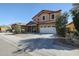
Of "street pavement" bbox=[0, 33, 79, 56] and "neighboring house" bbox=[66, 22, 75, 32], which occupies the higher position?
"neighboring house" bbox=[66, 22, 75, 32]

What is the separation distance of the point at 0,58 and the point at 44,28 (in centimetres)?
300

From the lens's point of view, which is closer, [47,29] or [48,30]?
[48,30]

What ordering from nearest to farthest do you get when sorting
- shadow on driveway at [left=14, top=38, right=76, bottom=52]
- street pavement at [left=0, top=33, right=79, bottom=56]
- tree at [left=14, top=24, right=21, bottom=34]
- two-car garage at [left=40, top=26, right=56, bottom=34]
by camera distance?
street pavement at [left=0, top=33, right=79, bottom=56], shadow on driveway at [left=14, top=38, right=76, bottom=52], two-car garage at [left=40, top=26, right=56, bottom=34], tree at [left=14, top=24, right=21, bottom=34]

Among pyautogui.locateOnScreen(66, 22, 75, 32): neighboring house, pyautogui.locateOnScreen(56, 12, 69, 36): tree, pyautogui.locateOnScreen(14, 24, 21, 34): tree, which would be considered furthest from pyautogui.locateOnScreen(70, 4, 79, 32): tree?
pyautogui.locateOnScreen(14, 24, 21, 34): tree

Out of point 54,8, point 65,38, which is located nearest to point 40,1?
point 54,8

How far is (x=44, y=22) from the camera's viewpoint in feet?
33.2

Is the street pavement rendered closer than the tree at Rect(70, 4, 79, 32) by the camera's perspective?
Yes

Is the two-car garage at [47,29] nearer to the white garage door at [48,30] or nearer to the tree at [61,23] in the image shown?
the white garage door at [48,30]

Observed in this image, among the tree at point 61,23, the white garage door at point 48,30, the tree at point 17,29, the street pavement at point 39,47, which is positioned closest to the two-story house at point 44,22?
the white garage door at point 48,30

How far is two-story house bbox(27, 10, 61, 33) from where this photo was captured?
9586 millimetres

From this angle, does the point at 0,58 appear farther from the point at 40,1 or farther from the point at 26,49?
the point at 40,1

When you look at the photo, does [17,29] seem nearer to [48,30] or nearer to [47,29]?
[47,29]

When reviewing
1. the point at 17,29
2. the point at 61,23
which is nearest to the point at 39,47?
the point at 61,23

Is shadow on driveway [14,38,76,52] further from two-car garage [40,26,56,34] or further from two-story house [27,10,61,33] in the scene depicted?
two-story house [27,10,61,33]
